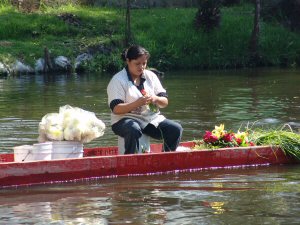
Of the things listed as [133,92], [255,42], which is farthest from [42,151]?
[255,42]

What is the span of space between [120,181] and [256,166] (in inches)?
76.5

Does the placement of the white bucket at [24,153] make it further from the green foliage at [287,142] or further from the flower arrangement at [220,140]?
the green foliage at [287,142]

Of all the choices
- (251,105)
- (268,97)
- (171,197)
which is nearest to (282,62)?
(268,97)

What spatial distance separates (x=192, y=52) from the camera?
32156 mm

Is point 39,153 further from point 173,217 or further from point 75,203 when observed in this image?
point 173,217

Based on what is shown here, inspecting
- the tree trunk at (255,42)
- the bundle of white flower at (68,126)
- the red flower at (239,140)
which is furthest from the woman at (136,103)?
the tree trunk at (255,42)

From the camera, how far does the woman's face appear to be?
1034cm

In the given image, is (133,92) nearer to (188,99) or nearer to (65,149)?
(65,149)

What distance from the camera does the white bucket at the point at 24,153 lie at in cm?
1034

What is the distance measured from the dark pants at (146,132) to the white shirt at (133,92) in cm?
7

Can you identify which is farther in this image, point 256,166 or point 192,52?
point 192,52

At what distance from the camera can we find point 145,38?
31.9 m

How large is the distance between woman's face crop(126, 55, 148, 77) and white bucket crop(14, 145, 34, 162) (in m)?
1.49

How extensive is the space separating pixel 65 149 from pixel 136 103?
100 centimetres
